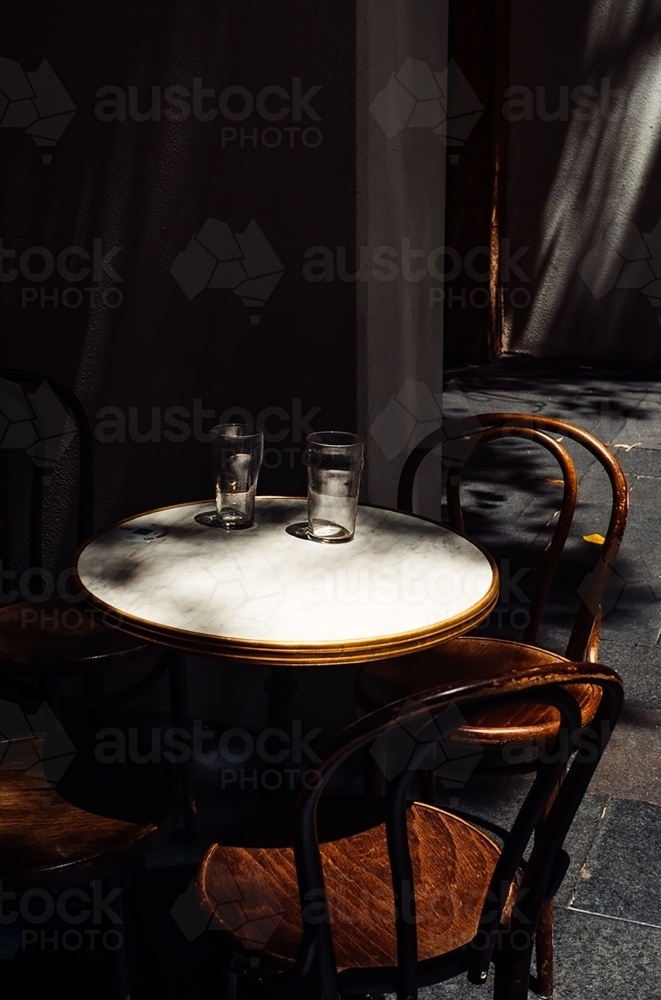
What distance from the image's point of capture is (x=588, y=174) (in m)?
8.29

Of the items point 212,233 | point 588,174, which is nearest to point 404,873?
point 212,233

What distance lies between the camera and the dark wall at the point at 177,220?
2846 mm

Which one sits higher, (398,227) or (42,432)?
(398,227)

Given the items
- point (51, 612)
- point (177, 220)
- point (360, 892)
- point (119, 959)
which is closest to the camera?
point (360, 892)

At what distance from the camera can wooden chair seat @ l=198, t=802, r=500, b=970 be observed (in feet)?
5.40

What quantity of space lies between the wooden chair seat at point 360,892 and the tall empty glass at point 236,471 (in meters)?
0.74

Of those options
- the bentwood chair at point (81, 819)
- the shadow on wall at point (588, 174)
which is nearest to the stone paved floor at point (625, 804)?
the bentwood chair at point (81, 819)

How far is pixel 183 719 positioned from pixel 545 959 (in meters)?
1.09

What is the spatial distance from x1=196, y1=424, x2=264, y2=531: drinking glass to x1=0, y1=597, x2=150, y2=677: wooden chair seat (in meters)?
0.36

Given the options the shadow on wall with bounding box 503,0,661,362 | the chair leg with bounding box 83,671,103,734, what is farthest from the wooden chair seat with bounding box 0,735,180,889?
the shadow on wall with bounding box 503,0,661,362

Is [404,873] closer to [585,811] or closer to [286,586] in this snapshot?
[286,586]

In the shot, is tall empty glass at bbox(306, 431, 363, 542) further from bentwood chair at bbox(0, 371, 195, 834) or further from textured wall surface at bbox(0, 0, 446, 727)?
textured wall surface at bbox(0, 0, 446, 727)

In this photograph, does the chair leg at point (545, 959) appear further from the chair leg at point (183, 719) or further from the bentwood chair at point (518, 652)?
the chair leg at point (183, 719)

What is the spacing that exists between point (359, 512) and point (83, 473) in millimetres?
927
